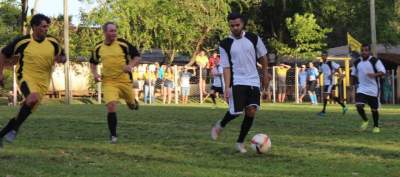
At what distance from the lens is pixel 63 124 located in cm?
1513

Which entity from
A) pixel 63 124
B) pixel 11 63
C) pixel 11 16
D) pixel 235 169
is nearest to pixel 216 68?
pixel 63 124

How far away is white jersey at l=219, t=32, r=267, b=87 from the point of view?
960cm

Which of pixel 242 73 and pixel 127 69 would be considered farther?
pixel 127 69

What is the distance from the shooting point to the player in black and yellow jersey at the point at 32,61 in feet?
32.3

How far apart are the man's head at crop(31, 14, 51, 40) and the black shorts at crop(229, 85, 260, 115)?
9.52 ft

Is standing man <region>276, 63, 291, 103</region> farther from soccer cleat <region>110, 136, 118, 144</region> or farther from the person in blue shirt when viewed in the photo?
soccer cleat <region>110, 136, 118, 144</region>

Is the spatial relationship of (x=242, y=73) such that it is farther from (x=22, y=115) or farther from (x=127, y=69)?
(x=22, y=115)

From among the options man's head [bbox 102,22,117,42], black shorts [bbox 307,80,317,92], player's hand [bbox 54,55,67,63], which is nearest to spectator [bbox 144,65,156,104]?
black shorts [bbox 307,80,317,92]

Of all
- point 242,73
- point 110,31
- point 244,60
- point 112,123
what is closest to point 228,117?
point 242,73

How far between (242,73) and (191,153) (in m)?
1.36

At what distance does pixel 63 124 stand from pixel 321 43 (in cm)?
2996

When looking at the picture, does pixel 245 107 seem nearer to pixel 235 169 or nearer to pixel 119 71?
pixel 235 169

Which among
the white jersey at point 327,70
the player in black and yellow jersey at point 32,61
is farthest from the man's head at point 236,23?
the white jersey at point 327,70

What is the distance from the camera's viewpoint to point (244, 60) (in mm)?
9609
